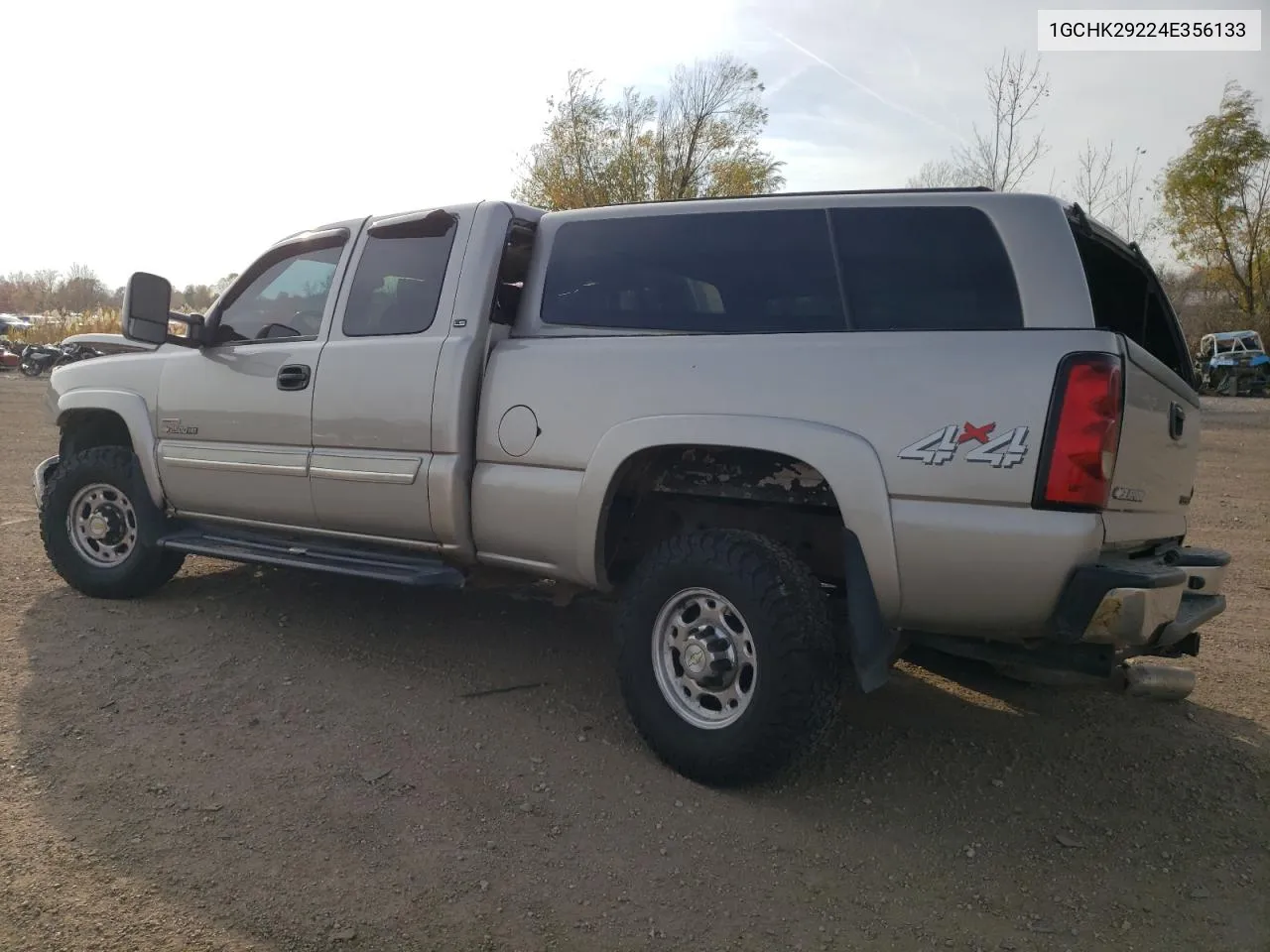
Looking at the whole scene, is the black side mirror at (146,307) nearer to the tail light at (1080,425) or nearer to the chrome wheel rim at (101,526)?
the chrome wheel rim at (101,526)

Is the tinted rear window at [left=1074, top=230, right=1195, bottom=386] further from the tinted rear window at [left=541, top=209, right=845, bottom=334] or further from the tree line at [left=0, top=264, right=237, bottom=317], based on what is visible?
the tree line at [left=0, top=264, right=237, bottom=317]

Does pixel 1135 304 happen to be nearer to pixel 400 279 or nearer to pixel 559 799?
pixel 559 799

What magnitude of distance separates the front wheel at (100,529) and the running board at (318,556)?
1.03 feet

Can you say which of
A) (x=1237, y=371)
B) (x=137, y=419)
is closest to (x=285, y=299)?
(x=137, y=419)

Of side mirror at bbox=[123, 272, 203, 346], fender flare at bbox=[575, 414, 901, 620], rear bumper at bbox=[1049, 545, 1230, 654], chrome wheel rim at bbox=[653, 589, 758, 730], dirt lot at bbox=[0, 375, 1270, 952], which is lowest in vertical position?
dirt lot at bbox=[0, 375, 1270, 952]

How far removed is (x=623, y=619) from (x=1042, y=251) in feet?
6.15

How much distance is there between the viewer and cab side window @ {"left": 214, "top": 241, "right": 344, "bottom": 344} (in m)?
4.86

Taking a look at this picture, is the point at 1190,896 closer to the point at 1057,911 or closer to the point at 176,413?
the point at 1057,911

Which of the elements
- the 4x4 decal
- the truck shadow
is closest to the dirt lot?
the truck shadow

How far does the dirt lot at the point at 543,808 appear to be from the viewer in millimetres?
2705

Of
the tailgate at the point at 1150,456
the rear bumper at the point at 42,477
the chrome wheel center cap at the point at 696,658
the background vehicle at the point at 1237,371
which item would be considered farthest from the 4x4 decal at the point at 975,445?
the background vehicle at the point at 1237,371

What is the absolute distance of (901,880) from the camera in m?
2.95

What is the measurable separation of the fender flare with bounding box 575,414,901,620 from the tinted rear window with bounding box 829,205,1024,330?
1.40ft

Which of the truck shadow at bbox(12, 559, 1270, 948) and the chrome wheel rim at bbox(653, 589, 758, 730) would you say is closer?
the truck shadow at bbox(12, 559, 1270, 948)
